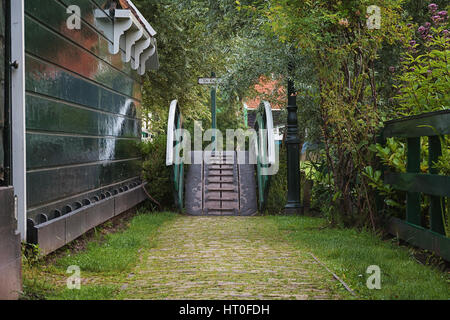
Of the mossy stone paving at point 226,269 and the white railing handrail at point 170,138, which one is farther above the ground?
the white railing handrail at point 170,138

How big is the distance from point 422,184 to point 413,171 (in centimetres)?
49

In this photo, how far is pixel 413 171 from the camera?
6543 millimetres

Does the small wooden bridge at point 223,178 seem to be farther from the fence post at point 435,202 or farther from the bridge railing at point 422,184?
the fence post at point 435,202

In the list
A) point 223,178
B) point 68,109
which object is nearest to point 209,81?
point 223,178

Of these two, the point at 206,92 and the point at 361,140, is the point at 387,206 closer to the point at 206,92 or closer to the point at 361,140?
the point at 361,140

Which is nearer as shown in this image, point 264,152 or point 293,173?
point 293,173

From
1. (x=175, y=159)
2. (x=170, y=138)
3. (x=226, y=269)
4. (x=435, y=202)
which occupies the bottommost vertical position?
(x=226, y=269)

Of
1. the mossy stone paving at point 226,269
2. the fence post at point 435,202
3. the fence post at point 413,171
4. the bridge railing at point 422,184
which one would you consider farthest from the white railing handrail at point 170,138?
the fence post at point 435,202

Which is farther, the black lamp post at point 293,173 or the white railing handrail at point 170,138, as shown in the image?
the black lamp post at point 293,173

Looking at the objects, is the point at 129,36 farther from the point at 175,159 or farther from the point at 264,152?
the point at 264,152

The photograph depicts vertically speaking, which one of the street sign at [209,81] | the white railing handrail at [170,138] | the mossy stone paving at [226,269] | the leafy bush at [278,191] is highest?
the street sign at [209,81]

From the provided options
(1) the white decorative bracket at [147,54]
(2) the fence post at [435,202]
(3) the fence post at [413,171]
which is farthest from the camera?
(1) the white decorative bracket at [147,54]

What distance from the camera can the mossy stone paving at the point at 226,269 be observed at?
15.6 ft
